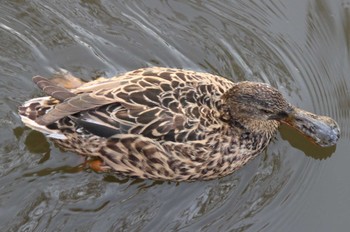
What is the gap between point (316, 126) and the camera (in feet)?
18.3

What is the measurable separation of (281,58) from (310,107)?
573 millimetres

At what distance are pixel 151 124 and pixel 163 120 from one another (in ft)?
0.30

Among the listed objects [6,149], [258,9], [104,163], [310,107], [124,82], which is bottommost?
[6,149]

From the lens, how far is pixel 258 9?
682cm

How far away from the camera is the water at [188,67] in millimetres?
5465

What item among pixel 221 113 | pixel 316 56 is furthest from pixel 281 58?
pixel 221 113

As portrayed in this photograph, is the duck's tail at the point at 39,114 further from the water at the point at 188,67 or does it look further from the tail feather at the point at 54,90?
the water at the point at 188,67

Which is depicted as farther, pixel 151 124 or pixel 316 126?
pixel 316 126

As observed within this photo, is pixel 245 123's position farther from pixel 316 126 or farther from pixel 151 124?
pixel 151 124

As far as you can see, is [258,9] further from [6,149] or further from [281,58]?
[6,149]

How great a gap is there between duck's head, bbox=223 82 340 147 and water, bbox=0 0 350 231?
39cm

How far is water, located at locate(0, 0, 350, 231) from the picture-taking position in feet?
17.9

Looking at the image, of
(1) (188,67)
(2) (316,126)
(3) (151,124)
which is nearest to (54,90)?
(3) (151,124)

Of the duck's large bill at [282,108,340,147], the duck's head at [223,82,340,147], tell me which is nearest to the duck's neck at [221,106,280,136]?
the duck's head at [223,82,340,147]
